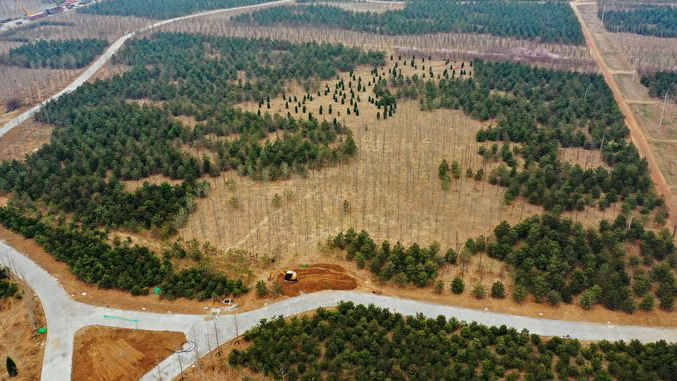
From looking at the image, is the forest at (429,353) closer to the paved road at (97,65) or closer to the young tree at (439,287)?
the young tree at (439,287)

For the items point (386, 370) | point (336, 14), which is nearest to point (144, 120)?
point (386, 370)

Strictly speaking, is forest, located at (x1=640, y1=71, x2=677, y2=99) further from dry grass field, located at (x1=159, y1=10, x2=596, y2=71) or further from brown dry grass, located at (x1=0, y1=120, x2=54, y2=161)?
brown dry grass, located at (x1=0, y1=120, x2=54, y2=161)

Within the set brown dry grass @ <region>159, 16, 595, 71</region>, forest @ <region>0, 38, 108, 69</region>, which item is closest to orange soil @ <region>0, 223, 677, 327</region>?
brown dry grass @ <region>159, 16, 595, 71</region>

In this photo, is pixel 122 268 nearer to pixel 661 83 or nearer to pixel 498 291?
pixel 498 291

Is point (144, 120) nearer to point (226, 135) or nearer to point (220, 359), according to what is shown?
point (226, 135)

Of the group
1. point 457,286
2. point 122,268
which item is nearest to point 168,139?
point 122,268
